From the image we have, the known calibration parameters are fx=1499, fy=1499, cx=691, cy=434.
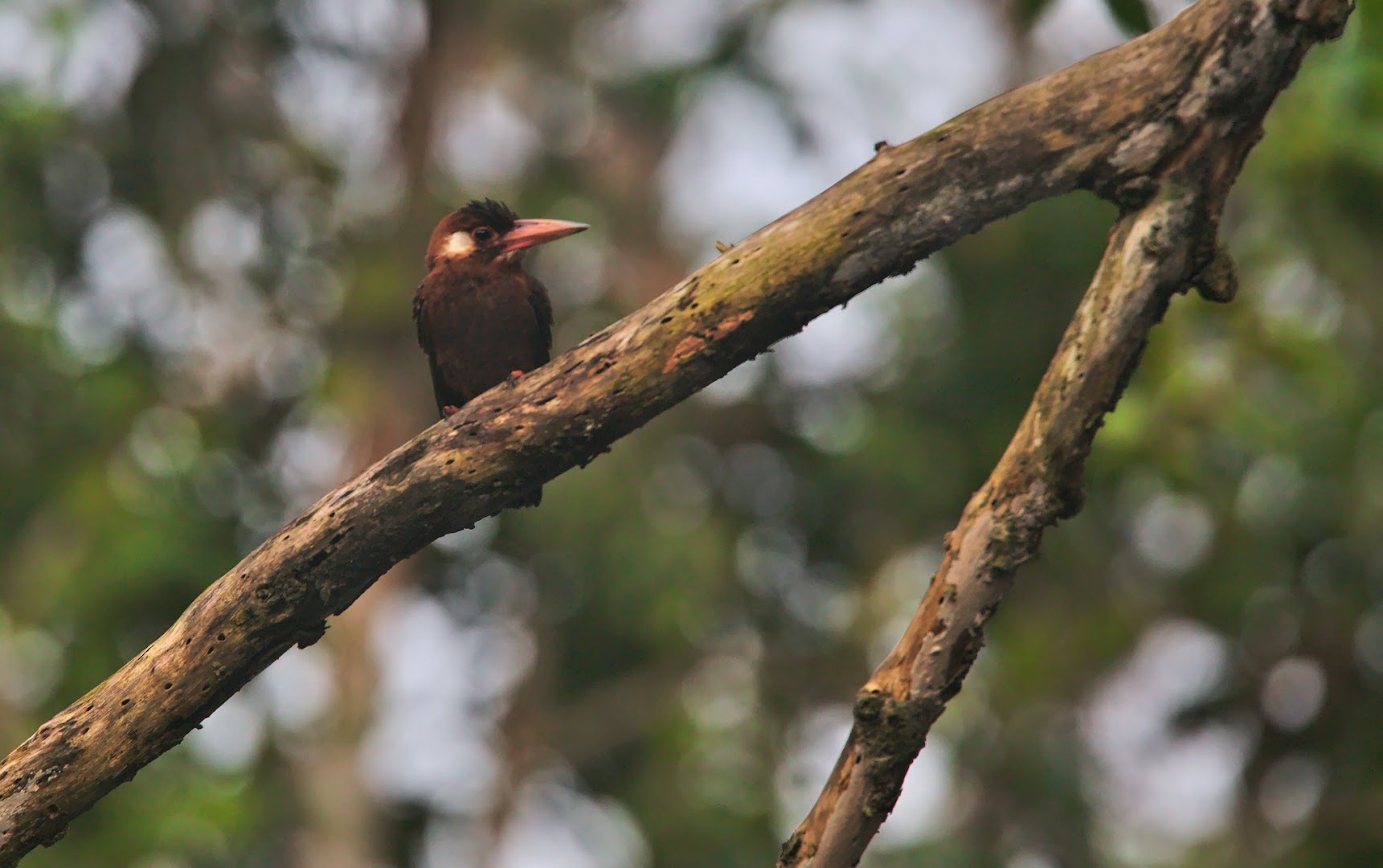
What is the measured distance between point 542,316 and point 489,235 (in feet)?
1.17

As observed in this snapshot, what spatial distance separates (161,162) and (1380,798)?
8.50 m

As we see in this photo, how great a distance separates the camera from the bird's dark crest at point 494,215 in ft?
16.9

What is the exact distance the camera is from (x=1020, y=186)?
111 inches

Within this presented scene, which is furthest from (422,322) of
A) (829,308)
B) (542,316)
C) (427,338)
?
(829,308)

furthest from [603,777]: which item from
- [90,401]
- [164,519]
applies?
[90,401]

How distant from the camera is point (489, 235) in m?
5.19

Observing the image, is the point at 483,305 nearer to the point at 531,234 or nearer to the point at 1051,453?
the point at 531,234

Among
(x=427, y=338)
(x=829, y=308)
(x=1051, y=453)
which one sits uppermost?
(x=427, y=338)

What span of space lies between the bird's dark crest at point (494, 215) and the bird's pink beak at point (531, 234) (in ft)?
0.08

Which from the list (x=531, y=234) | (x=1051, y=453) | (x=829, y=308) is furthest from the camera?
(x=531, y=234)

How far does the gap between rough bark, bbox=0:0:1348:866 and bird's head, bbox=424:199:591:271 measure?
78.1 inches

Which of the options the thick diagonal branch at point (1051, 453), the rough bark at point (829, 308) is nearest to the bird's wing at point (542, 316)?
the rough bark at point (829, 308)

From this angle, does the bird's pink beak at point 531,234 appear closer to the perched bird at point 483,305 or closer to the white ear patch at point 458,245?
the perched bird at point 483,305

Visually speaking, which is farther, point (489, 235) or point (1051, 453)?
point (489, 235)
